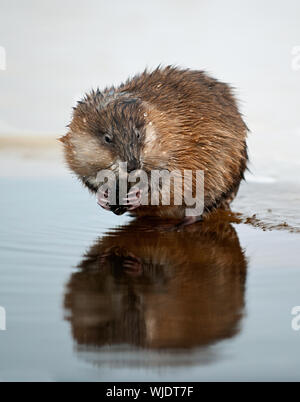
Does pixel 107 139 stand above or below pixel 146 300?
above

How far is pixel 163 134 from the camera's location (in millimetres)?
4348

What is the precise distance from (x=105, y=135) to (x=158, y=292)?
1.67m

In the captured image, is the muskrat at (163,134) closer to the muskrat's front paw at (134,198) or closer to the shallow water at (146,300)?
the muskrat's front paw at (134,198)

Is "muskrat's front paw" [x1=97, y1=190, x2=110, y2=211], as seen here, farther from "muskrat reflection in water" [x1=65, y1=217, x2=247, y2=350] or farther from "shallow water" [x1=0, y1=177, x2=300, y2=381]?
"muskrat reflection in water" [x1=65, y1=217, x2=247, y2=350]

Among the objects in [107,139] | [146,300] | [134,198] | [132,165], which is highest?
[107,139]

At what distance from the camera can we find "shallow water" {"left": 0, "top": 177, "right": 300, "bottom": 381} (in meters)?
1.95

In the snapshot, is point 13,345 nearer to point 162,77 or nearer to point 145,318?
point 145,318

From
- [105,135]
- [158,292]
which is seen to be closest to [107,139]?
[105,135]

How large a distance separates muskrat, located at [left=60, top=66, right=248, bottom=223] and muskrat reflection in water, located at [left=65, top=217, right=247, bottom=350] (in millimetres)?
569

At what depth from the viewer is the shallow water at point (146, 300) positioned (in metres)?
1.95

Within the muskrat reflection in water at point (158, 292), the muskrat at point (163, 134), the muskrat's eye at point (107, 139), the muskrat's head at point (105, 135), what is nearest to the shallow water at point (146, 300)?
the muskrat reflection in water at point (158, 292)

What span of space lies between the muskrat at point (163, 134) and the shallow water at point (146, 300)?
37 centimetres

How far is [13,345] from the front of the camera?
2082 mm

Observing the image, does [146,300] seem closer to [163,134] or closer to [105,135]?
[105,135]
